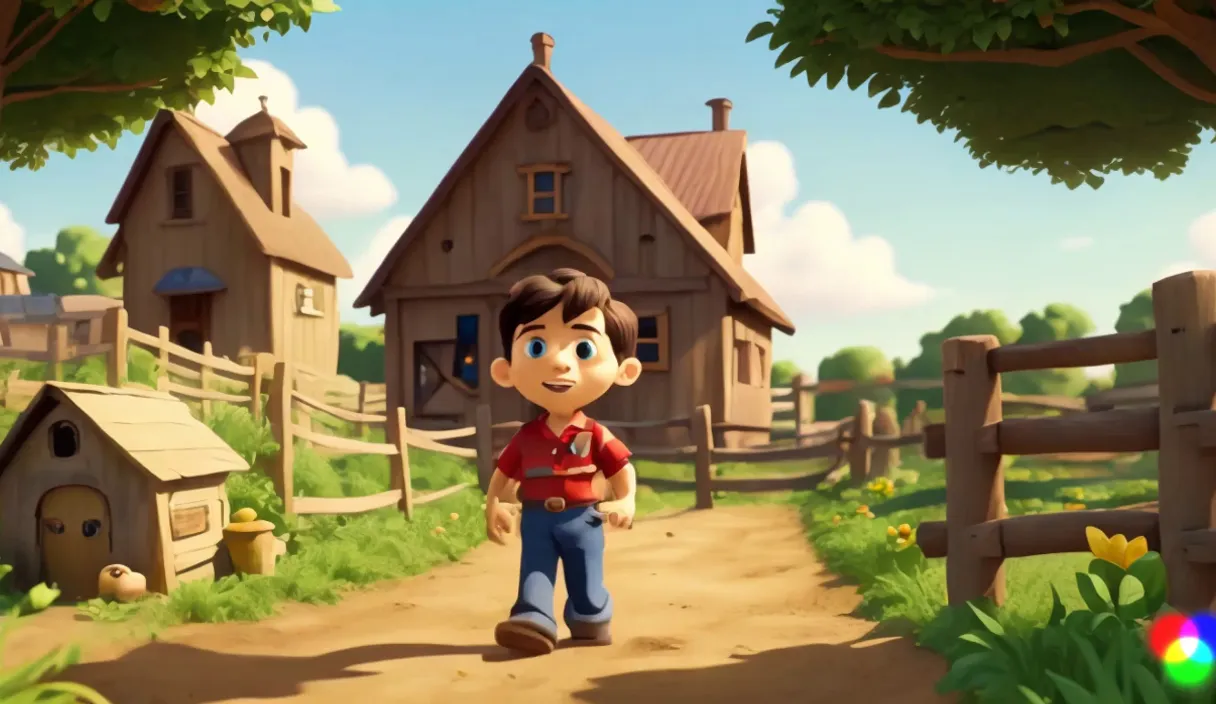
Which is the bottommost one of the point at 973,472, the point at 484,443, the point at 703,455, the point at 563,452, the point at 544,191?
the point at 703,455

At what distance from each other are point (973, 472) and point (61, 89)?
750cm

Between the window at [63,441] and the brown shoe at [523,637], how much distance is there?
3075mm

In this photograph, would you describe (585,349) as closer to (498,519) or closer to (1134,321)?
(498,519)

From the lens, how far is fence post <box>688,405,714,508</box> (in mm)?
12719

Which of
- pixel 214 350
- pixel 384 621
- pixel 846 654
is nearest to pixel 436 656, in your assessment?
pixel 384 621

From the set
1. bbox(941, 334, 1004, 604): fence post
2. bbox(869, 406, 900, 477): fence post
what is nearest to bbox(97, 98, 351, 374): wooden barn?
bbox(869, 406, 900, 477): fence post

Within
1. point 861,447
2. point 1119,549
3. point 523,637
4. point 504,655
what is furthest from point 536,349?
point 861,447

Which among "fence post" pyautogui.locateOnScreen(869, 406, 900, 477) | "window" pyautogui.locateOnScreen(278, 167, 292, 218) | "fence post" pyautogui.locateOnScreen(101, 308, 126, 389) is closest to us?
"fence post" pyautogui.locateOnScreen(101, 308, 126, 389)

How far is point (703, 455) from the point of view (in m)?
12.9

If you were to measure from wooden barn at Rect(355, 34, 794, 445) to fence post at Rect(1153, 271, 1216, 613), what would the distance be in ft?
35.2

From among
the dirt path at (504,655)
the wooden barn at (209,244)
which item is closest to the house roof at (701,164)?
the wooden barn at (209,244)

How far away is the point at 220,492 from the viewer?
6.77 m

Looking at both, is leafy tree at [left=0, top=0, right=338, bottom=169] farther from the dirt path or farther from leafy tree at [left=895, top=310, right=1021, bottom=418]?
leafy tree at [left=895, top=310, right=1021, bottom=418]

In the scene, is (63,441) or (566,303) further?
(63,441)
